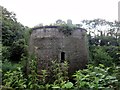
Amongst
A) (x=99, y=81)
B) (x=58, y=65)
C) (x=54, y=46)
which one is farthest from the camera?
(x=54, y=46)

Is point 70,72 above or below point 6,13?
below

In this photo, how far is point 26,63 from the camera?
46.0ft

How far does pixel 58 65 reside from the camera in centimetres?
940

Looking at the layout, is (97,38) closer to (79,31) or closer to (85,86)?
(79,31)

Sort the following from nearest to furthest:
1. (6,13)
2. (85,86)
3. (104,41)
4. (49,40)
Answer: (85,86) → (49,40) → (6,13) → (104,41)

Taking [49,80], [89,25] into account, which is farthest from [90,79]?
[89,25]

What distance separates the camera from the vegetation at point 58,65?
12.6ft

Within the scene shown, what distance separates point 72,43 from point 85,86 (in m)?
9.88

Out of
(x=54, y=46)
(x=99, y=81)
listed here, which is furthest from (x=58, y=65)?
(x=99, y=81)

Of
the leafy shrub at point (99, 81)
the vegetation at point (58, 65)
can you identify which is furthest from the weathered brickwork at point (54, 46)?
the leafy shrub at point (99, 81)

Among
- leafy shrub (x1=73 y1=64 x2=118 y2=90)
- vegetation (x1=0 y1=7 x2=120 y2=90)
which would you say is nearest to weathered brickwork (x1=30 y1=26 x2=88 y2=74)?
vegetation (x1=0 y1=7 x2=120 y2=90)

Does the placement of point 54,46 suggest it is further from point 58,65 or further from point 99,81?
point 99,81

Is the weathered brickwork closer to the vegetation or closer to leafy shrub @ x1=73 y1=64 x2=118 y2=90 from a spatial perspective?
the vegetation

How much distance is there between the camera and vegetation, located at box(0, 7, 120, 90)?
3.83 meters
